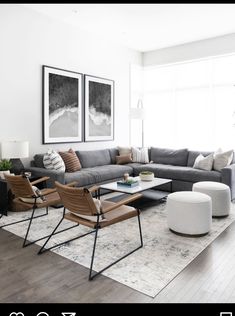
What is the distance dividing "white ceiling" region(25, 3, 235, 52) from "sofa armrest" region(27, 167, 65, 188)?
8.71 feet

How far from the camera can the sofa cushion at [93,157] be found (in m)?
5.40

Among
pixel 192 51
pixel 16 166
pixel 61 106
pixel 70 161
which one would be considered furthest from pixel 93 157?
pixel 192 51

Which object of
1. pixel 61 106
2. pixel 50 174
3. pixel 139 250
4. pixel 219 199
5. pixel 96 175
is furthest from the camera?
pixel 61 106

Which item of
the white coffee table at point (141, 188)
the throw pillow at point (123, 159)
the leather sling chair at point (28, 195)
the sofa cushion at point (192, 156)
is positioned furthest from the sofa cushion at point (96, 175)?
the sofa cushion at point (192, 156)

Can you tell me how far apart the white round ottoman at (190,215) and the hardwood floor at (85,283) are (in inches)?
14.7

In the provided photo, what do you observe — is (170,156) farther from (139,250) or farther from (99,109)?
(139,250)

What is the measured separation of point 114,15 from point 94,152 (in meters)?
2.58

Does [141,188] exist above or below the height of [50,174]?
below

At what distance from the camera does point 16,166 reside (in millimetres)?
4375

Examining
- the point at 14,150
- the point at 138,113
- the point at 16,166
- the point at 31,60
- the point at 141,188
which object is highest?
the point at 31,60

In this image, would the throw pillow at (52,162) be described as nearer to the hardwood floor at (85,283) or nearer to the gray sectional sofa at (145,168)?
the gray sectional sofa at (145,168)

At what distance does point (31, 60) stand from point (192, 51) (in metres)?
3.65

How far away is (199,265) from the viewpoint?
8.12 feet
